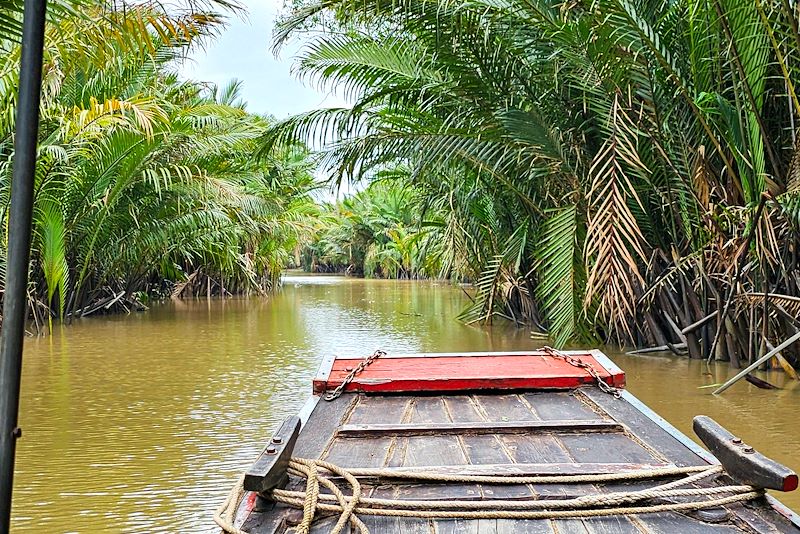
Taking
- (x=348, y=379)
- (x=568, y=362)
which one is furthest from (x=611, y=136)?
(x=348, y=379)

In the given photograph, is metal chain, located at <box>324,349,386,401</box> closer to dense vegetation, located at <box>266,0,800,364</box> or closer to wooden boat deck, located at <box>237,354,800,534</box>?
wooden boat deck, located at <box>237,354,800,534</box>

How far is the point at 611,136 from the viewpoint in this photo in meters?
6.93

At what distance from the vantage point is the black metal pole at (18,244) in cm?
108

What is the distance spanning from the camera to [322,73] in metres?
9.20

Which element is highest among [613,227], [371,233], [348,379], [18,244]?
[371,233]

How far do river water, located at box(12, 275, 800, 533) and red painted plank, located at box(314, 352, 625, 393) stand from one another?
2.84 ft

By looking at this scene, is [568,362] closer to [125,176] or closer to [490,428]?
[490,428]

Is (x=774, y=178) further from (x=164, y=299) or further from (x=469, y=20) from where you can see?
(x=164, y=299)

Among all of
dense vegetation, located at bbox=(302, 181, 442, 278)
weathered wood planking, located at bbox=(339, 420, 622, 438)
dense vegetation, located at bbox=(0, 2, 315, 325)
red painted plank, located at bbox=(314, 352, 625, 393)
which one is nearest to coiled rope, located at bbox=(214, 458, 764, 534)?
weathered wood planking, located at bbox=(339, 420, 622, 438)

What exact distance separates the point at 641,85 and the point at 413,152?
2.60 metres

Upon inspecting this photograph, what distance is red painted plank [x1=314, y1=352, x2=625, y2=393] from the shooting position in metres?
3.74

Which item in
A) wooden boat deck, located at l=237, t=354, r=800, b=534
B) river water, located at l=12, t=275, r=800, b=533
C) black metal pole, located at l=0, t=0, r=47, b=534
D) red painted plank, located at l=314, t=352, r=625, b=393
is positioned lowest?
river water, located at l=12, t=275, r=800, b=533

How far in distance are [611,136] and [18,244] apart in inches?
254

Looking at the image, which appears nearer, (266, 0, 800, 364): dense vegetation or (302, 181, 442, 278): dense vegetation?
(266, 0, 800, 364): dense vegetation
